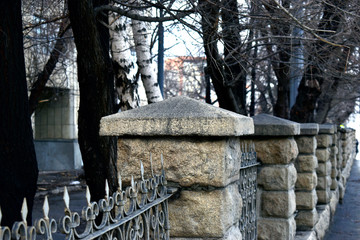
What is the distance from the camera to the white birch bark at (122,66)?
28.5 feet

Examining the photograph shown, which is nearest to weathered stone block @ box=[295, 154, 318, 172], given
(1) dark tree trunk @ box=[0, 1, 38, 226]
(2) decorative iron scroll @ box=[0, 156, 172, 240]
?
(1) dark tree trunk @ box=[0, 1, 38, 226]

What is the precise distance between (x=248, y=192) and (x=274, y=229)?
97 cm

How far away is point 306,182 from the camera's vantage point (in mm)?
7246

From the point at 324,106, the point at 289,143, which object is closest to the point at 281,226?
the point at 289,143

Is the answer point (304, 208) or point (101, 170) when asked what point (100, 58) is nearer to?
point (101, 170)

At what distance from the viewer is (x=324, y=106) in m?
20.2

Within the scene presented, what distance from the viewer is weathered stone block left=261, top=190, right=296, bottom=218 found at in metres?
5.73

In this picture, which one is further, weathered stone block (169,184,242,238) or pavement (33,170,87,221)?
pavement (33,170,87,221)

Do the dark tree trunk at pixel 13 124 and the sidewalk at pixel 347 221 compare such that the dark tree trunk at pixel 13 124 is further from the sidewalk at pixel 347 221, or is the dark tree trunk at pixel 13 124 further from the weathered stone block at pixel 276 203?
the sidewalk at pixel 347 221

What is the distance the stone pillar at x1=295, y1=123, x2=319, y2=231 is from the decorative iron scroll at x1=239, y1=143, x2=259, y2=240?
6.13 feet

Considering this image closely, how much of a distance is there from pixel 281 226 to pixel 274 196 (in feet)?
1.05

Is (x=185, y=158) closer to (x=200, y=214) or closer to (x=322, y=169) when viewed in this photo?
(x=200, y=214)

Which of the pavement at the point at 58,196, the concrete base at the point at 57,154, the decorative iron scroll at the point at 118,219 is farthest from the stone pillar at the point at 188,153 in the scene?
the concrete base at the point at 57,154

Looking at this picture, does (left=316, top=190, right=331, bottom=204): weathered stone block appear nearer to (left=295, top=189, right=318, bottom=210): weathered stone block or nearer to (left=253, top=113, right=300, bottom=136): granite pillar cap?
(left=295, top=189, right=318, bottom=210): weathered stone block
